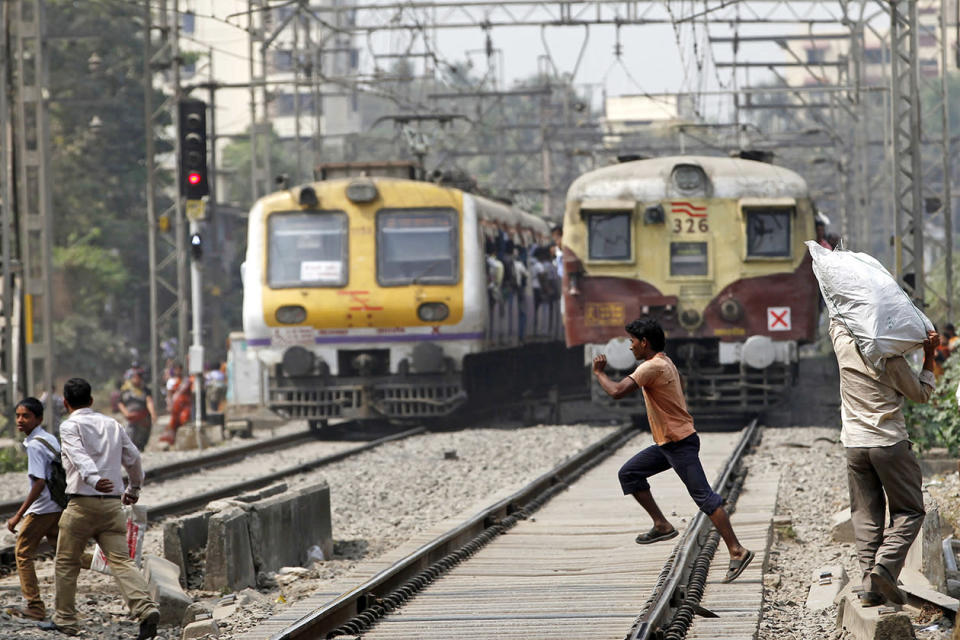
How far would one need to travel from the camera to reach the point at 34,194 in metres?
18.2

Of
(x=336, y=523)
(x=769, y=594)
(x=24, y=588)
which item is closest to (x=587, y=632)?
(x=769, y=594)

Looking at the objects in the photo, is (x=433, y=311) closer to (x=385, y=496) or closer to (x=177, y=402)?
(x=177, y=402)

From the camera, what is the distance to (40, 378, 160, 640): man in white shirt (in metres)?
8.21

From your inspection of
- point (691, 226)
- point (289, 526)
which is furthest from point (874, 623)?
point (691, 226)

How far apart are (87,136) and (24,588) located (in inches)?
1446

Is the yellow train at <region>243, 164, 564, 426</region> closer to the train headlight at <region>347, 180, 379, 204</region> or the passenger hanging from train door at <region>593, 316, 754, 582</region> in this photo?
the train headlight at <region>347, 180, 379, 204</region>

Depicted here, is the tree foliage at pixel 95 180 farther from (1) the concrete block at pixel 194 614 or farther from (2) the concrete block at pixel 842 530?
(1) the concrete block at pixel 194 614

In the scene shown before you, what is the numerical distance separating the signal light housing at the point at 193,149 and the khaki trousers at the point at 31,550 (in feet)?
33.2

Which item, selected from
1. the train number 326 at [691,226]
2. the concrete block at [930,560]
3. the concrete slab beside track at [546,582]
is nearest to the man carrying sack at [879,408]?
the concrete block at [930,560]

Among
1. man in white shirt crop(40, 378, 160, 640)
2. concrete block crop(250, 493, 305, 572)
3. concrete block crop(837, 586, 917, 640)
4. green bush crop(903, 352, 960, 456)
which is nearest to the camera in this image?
concrete block crop(837, 586, 917, 640)

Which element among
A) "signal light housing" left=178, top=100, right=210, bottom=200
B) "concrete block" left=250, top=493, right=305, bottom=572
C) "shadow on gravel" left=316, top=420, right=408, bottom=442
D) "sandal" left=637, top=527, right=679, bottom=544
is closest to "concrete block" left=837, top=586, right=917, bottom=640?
"sandal" left=637, top=527, right=679, bottom=544

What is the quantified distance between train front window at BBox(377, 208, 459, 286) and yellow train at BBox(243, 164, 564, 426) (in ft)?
0.04

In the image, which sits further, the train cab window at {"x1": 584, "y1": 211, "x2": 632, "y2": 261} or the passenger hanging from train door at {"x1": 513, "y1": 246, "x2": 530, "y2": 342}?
the passenger hanging from train door at {"x1": 513, "y1": 246, "x2": 530, "y2": 342}

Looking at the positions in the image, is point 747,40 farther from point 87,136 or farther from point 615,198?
point 87,136
